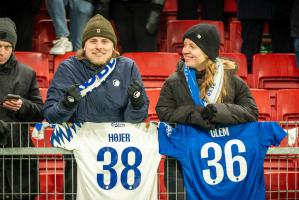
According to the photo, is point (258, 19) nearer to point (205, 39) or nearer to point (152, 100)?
point (152, 100)

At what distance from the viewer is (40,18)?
9.52 meters

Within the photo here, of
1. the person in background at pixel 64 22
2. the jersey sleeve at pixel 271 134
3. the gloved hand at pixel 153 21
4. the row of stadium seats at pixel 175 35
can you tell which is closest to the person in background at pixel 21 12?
the person in background at pixel 64 22

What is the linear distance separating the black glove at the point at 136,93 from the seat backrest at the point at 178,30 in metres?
3.12

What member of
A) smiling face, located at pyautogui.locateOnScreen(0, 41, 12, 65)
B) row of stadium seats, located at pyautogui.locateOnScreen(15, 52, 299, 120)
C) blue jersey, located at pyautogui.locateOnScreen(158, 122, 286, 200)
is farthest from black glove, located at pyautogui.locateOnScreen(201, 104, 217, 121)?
row of stadium seats, located at pyautogui.locateOnScreen(15, 52, 299, 120)

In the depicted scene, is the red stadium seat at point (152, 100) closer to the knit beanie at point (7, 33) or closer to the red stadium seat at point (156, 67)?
the red stadium seat at point (156, 67)

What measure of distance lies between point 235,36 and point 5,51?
3568 millimetres

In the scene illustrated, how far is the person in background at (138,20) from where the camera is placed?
25.6ft

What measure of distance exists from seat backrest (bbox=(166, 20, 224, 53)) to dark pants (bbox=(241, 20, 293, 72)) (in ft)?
1.27

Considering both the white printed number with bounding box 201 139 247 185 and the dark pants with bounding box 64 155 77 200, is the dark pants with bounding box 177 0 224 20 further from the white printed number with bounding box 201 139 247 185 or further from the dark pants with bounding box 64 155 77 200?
the dark pants with bounding box 64 155 77 200

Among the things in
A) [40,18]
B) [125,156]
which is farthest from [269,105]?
[40,18]

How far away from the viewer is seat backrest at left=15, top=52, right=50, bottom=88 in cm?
767

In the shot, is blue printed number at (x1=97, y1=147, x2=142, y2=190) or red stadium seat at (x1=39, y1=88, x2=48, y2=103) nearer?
blue printed number at (x1=97, y1=147, x2=142, y2=190)

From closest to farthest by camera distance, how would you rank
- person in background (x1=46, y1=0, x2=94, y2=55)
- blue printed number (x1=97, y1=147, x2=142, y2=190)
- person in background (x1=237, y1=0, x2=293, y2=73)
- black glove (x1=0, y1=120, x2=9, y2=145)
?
black glove (x1=0, y1=120, x2=9, y2=145) < blue printed number (x1=97, y1=147, x2=142, y2=190) < person in background (x1=46, y1=0, x2=94, y2=55) < person in background (x1=237, y1=0, x2=293, y2=73)

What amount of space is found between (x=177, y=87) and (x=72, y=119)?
708 mm
